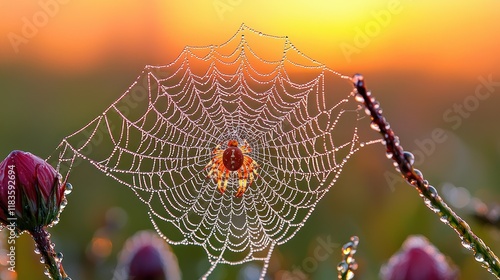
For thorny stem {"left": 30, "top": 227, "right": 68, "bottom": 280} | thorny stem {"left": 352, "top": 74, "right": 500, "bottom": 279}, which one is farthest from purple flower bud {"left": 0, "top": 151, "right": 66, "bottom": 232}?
thorny stem {"left": 352, "top": 74, "right": 500, "bottom": 279}

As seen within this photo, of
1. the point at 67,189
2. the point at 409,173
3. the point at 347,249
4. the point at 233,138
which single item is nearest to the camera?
the point at 409,173

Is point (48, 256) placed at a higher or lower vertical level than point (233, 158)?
lower

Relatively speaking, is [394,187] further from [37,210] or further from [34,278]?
[37,210]

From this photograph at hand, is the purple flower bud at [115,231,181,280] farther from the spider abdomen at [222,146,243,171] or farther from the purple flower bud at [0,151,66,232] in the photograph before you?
the purple flower bud at [0,151,66,232]

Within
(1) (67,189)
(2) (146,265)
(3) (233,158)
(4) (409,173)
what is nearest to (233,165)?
(3) (233,158)

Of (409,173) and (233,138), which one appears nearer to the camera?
(409,173)

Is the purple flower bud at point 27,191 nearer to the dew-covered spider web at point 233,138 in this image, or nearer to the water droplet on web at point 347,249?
the dew-covered spider web at point 233,138

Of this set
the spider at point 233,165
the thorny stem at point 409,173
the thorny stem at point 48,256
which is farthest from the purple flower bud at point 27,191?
the thorny stem at point 409,173

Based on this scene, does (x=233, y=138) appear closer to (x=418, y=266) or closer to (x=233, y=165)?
(x=233, y=165)
